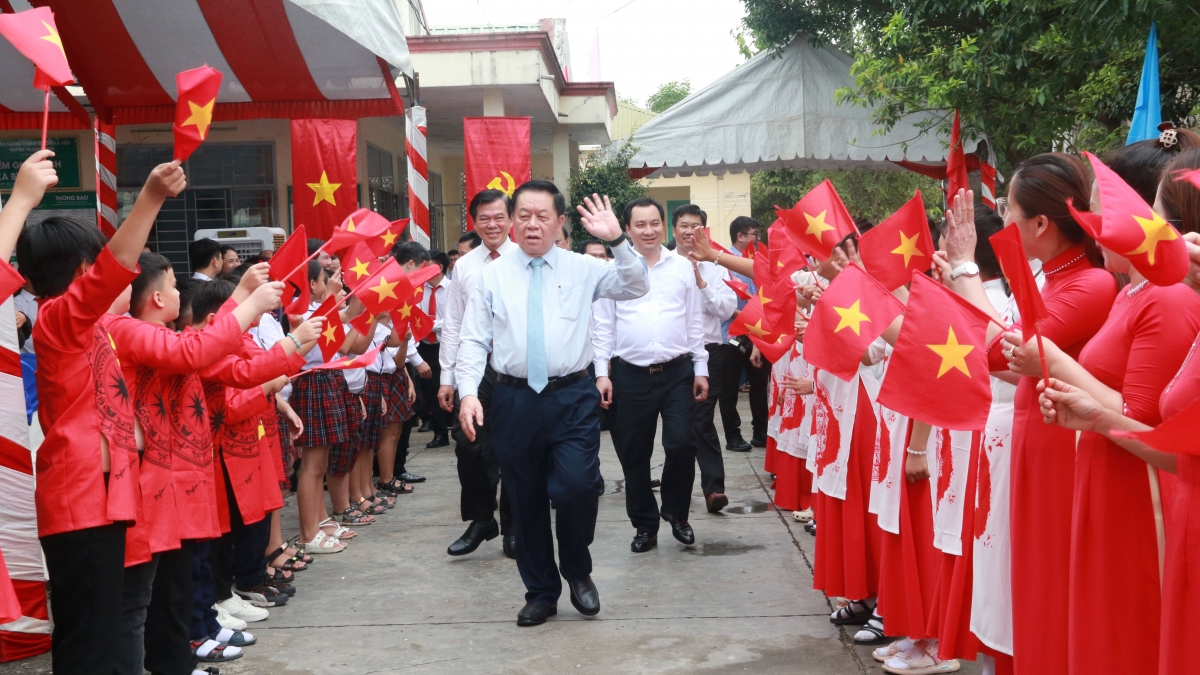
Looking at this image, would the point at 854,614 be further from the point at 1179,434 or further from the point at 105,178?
the point at 105,178

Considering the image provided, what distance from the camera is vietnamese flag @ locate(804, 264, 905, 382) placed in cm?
365

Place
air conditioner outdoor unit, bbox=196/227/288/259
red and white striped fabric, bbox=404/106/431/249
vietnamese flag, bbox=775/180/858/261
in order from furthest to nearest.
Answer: air conditioner outdoor unit, bbox=196/227/288/259
red and white striped fabric, bbox=404/106/431/249
vietnamese flag, bbox=775/180/858/261

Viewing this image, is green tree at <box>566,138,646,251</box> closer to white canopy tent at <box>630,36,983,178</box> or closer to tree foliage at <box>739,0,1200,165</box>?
white canopy tent at <box>630,36,983,178</box>

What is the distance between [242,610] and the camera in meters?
4.76

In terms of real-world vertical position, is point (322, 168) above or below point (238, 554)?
above

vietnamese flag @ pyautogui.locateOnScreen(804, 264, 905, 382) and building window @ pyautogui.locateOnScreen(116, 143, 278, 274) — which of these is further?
building window @ pyautogui.locateOnScreen(116, 143, 278, 274)

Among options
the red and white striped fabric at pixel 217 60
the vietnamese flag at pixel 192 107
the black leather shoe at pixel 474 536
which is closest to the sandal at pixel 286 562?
the black leather shoe at pixel 474 536

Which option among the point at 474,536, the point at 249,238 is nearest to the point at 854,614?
the point at 474,536

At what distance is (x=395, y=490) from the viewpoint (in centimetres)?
770

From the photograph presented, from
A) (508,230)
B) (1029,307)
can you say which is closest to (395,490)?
(508,230)

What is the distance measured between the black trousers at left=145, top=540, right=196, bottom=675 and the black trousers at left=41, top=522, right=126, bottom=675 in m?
0.50

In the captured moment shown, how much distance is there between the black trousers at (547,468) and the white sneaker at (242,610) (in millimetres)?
1182

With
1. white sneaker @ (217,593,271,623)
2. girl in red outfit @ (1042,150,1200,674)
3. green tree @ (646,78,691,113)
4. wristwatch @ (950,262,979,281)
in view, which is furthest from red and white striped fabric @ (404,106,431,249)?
green tree @ (646,78,691,113)

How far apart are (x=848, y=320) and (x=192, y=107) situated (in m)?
2.21
